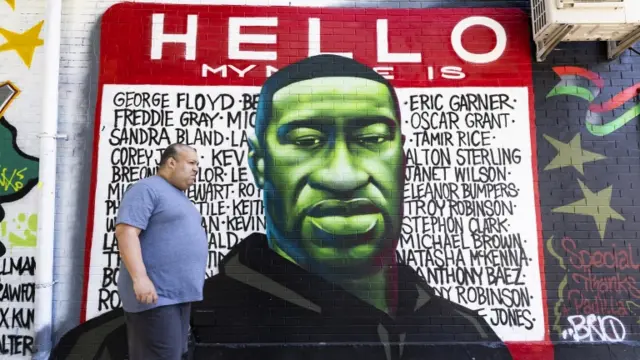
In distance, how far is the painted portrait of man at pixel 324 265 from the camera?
4.30 m

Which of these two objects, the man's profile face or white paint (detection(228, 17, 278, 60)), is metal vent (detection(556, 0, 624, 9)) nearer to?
white paint (detection(228, 17, 278, 60))

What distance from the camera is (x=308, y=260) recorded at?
4402mm

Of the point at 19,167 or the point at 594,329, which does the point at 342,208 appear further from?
the point at 19,167

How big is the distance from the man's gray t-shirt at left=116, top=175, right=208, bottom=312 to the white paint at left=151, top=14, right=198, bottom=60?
7.00ft

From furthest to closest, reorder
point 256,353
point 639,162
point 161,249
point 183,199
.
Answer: point 639,162, point 256,353, point 183,199, point 161,249

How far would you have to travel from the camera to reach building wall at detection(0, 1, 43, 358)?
4.31 meters

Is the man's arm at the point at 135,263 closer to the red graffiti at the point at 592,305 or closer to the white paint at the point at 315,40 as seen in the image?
the white paint at the point at 315,40

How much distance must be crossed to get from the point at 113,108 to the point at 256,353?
2.68 meters

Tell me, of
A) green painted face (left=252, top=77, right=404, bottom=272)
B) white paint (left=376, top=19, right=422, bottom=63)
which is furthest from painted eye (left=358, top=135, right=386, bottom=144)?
white paint (left=376, top=19, right=422, bottom=63)

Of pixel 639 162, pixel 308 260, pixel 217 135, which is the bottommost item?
pixel 308 260

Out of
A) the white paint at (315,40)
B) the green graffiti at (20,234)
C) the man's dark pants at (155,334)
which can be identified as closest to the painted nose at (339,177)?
the white paint at (315,40)

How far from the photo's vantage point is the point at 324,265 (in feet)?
14.4

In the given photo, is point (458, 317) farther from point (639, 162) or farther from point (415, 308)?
point (639, 162)

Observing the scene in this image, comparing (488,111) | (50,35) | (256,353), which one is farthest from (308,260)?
(50,35)
